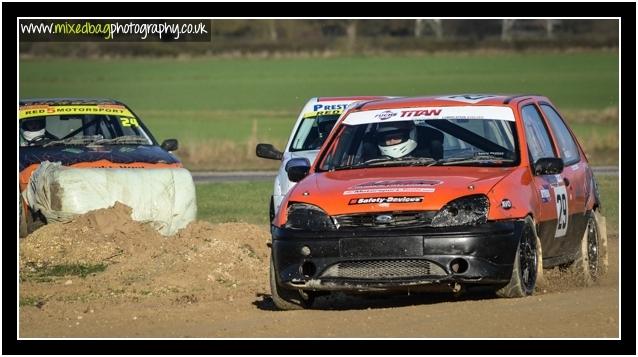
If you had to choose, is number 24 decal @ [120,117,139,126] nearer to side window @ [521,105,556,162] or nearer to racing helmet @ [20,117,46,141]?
racing helmet @ [20,117,46,141]

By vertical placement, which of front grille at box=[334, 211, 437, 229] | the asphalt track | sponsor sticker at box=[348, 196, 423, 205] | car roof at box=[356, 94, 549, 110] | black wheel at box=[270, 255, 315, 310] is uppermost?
car roof at box=[356, 94, 549, 110]

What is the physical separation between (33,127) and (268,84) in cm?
4878

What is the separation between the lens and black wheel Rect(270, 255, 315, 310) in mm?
10648

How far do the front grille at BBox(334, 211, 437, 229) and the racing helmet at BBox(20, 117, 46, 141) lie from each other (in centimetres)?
831

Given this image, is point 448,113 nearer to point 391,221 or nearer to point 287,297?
point 391,221

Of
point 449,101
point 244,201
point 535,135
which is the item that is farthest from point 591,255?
point 244,201

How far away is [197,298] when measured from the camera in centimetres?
1177

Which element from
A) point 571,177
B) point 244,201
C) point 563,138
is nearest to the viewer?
point 571,177

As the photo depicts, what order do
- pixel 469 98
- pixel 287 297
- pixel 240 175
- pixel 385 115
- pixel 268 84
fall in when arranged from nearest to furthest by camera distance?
pixel 287 297 < pixel 385 115 < pixel 469 98 < pixel 240 175 < pixel 268 84

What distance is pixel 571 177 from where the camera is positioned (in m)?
11.8

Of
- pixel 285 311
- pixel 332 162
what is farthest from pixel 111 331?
pixel 332 162

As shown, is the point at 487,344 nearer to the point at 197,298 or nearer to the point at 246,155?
the point at 197,298

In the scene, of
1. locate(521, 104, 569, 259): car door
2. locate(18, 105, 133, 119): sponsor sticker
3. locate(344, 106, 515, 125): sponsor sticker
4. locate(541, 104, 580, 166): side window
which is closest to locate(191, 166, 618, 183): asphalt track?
locate(18, 105, 133, 119): sponsor sticker

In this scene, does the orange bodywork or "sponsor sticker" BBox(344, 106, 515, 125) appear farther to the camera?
"sponsor sticker" BBox(344, 106, 515, 125)
